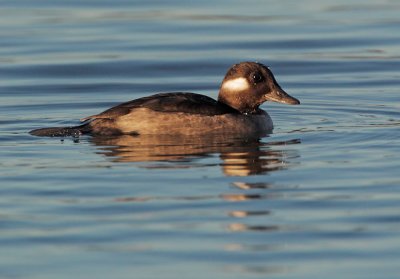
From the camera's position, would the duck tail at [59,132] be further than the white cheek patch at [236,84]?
No

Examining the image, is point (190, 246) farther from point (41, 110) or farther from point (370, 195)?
point (41, 110)

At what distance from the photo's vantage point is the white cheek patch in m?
15.1

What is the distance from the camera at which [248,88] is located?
15.2 meters

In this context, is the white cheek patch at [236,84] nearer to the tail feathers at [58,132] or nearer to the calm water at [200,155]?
the calm water at [200,155]

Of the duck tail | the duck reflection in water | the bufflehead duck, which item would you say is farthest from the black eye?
the duck tail

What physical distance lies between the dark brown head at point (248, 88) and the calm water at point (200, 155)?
0.42 metres

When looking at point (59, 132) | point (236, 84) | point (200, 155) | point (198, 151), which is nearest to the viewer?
point (200, 155)

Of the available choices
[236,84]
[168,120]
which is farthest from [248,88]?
[168,120]

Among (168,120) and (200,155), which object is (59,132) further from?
(200,155)

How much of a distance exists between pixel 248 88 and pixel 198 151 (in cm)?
191

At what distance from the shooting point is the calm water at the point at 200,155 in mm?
9352

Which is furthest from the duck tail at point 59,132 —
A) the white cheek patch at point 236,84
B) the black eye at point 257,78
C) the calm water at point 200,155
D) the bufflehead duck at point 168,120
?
the black eye at point 257,78

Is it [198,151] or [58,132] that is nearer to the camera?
[198,151]

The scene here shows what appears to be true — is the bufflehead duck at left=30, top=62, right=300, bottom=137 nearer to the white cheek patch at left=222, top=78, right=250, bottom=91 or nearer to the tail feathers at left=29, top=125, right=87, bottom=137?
the tail feathers at left=29, top=125, right=87, bottom=137
